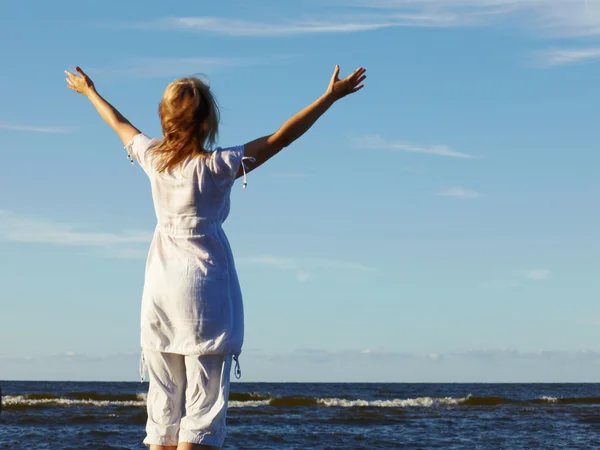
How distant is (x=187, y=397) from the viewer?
3.03 meters

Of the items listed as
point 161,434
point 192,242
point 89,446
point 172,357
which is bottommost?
point 89,446

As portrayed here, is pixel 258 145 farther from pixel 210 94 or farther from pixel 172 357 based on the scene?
pixel 172 357

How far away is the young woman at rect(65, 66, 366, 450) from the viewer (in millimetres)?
2947

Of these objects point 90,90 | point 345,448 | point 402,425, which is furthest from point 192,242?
point 402,425

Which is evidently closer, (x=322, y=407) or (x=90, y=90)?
(x=90, y=90)

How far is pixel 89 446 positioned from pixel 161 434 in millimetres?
13109

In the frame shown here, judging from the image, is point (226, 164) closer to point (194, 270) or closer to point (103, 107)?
point (194, 270)

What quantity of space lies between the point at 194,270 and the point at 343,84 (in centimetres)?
89

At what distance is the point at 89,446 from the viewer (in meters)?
15.2

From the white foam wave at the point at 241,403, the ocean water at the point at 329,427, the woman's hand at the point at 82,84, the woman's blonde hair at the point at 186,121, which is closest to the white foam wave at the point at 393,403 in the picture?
the white foam wave at the point at 241,403

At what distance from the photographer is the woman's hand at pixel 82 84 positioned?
3.59 m

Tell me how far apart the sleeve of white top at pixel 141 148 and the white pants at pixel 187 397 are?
754 millimetres

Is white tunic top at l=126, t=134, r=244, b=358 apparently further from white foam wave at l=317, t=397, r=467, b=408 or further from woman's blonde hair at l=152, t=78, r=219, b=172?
white foam wave at l=317, t=397, r=467, b=408

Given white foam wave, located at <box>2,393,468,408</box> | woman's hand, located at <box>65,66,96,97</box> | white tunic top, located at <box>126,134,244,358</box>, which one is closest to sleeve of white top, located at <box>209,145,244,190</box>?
white tunic top, located at <box>126,134,244,358</box>
